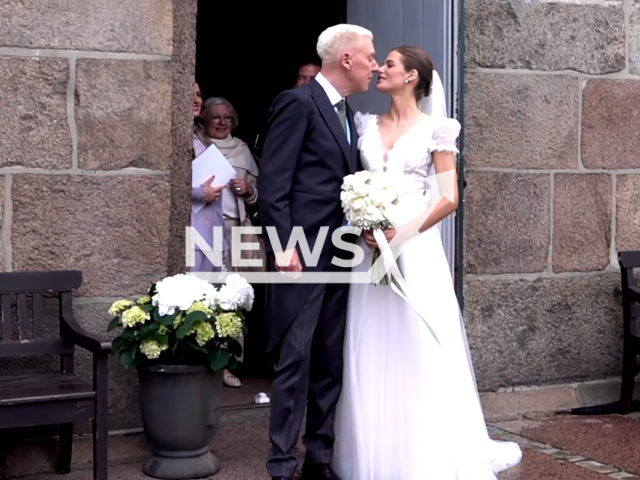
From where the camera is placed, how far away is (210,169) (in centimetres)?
570

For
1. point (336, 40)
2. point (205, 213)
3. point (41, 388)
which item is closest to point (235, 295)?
point (41, 388)

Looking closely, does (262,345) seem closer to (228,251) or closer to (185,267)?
(228,251)

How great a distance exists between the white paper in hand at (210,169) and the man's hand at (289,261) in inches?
66.9

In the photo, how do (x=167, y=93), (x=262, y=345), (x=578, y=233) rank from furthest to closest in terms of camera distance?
(x=262, y=345) < (x=578, y=233) < (x=167, y=93)

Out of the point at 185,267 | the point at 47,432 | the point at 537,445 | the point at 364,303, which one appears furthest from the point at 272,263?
the point at 537,445

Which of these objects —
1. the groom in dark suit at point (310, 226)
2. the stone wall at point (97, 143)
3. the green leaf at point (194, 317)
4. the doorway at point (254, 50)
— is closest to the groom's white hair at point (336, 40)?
the groom in dark suit at point (310, 226)

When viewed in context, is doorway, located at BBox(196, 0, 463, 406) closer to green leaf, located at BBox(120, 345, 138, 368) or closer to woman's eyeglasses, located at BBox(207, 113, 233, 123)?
woman's eyeglasses, located at BBox(207, 113, 233, 123)

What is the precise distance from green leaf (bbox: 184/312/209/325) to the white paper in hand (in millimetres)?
1474

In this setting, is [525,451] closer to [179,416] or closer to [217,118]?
[179,416]

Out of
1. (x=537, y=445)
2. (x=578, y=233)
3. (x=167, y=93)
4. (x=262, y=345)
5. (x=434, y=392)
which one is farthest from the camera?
(x=262, y=345)

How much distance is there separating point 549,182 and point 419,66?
5.58 ft

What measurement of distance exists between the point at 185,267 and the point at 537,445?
6.46 ft

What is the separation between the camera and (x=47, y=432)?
448cm

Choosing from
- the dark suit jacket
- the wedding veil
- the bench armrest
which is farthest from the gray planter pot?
the wedding veil
